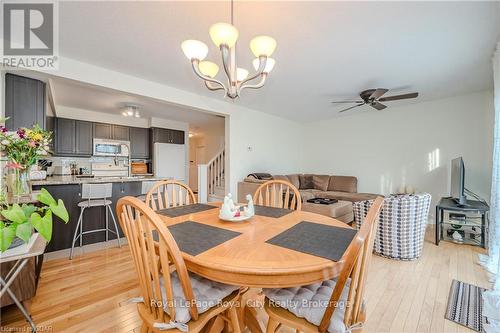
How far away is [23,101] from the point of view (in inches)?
100

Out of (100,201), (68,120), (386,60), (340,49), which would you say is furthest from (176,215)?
(68,120)

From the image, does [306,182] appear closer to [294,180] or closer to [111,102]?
[294,180]

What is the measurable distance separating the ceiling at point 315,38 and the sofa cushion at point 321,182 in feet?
8.45

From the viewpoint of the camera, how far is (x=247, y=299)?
6.12 ft

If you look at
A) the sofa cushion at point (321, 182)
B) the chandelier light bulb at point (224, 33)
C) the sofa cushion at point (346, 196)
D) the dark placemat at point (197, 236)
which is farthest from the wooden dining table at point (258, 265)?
the sofa cushion at point (321, 182)

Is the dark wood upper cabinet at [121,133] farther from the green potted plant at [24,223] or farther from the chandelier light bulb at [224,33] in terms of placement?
the green potted plant at [24,223]

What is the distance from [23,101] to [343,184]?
5.57 meters

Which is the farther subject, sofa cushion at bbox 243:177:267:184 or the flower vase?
sofa cushion at bbox 243:177:267:184

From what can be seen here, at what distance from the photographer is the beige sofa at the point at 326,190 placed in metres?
3.58

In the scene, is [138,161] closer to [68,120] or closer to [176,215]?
[68,120]

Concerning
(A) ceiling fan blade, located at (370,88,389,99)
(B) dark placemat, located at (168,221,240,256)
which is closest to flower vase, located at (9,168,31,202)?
(B) dark placemat, located at (168,221,240,256)

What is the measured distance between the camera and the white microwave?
5.03 m

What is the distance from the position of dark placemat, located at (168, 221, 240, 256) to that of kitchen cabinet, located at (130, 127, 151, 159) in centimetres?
489

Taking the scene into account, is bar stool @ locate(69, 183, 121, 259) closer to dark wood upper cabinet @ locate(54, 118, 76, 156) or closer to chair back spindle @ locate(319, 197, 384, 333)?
dark wood upper cabinet @ locate(54, 118, 76, 156)
